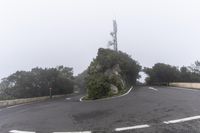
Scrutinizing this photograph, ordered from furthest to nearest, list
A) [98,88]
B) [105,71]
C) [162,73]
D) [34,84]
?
[162,73] → [34,84] → [105,71] → [98,88]

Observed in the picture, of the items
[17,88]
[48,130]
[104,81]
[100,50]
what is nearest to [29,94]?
[17,88]

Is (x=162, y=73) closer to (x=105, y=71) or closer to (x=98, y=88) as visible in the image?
(x=105, y=71)

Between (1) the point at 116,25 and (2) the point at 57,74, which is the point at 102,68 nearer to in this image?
(2) the point at 57,74

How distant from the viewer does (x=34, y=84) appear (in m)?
44.0

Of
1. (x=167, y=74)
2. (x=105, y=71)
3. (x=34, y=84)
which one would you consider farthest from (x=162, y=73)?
(x=34, y=84)

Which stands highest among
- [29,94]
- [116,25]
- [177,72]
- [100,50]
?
[116,25]

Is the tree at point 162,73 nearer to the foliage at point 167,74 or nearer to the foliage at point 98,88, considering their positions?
the foliage at point 167,74

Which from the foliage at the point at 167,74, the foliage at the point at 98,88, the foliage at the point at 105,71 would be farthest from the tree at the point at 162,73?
the foliage at the point at 98,88

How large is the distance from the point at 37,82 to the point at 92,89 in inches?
912

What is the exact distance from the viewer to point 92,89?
952 inches

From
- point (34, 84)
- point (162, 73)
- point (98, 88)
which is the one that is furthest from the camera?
point (162, 73)

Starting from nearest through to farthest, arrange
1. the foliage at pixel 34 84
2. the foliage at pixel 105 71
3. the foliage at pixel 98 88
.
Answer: the foliage at pixel 98 88
the foliage at pixel 105 71
the foliage at pixel 34 84

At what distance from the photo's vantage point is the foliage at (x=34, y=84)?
4262 centimetres

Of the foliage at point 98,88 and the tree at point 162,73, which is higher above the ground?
the tree at point 162,73
